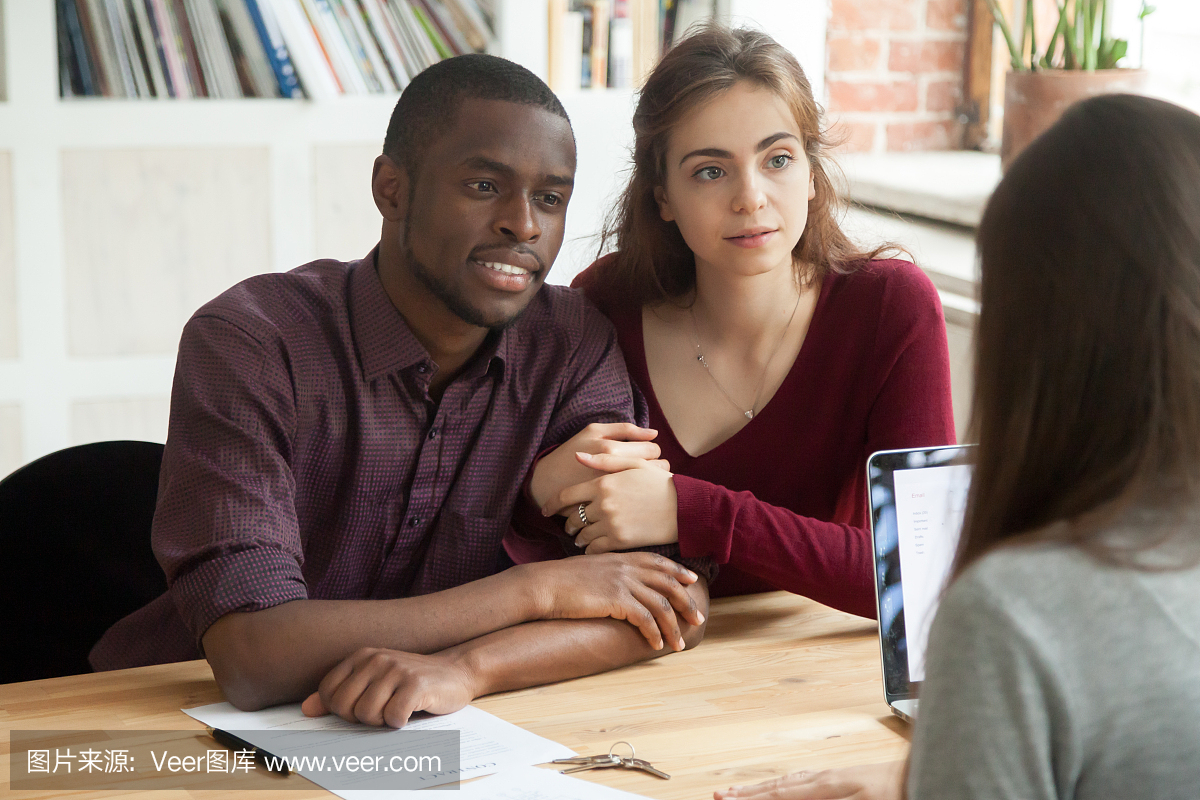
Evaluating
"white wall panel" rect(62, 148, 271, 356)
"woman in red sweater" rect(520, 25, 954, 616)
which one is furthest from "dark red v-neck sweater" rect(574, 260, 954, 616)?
"white wall panel" rect(62, 148, 271, 356)

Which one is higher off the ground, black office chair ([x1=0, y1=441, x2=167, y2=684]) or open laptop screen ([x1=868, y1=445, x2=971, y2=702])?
open laptop screen ([x1=868, y1=445, x2=971, y2=702])

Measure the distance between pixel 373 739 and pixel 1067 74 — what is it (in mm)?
2121

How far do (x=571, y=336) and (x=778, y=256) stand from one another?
0.30 meters

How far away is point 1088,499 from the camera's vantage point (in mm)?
606

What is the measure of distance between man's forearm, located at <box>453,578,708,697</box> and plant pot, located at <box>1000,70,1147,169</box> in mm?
1630

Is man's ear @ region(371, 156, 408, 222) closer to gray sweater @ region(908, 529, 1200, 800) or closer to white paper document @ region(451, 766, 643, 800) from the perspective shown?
white paper document @ region(451, 766, 643, 800)

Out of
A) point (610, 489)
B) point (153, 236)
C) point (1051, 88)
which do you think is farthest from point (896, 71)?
point (610, 489)

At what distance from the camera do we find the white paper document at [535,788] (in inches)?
39.8

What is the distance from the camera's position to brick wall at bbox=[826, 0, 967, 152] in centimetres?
312

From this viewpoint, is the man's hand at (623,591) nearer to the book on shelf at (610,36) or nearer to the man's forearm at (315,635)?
the man's forearm at (315,635)

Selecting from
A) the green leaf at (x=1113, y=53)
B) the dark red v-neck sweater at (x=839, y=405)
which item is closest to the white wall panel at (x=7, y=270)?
the dark red v-neck sweater at (x=839, y=405)

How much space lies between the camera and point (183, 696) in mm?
1250

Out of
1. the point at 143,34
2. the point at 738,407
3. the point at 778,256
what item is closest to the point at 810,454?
the point at 738,407

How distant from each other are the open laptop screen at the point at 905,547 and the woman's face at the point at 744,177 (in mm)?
483
